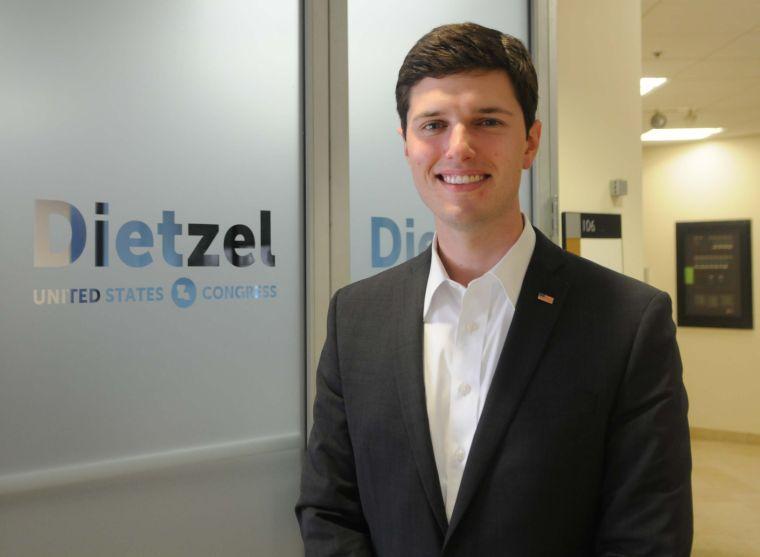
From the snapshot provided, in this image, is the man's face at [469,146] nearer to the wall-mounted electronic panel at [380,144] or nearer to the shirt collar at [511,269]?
the shirt collar at [511,269]

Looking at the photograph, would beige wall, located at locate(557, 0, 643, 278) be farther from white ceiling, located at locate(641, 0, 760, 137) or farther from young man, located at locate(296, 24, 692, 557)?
young man, located at locate(296, 24, 692, 557)

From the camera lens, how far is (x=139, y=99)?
2137mm

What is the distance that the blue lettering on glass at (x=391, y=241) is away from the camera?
2.57 metres

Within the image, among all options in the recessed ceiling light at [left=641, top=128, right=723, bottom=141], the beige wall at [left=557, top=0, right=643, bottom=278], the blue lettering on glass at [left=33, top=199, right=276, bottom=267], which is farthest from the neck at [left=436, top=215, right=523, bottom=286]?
the recessed ceiling light at [left=641, top=128, right=723, bottom=141]

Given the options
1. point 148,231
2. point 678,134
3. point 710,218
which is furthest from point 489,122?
point 710,218

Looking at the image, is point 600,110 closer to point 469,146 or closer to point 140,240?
point 140,240

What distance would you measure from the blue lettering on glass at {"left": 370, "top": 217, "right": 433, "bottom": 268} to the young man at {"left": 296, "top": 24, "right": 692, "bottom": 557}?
123 centimetres

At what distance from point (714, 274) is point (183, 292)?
7.01m

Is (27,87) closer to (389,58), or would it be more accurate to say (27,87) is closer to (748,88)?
(389,58)

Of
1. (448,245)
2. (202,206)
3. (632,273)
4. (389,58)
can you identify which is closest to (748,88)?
(632,273)

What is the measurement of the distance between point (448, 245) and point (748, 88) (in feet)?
18.8

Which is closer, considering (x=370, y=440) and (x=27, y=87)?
(x=370, y=440)

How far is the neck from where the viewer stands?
1229mm

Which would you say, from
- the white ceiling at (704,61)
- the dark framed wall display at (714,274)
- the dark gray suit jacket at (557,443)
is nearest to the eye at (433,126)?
the dark gray suit jacket at (557,443)
